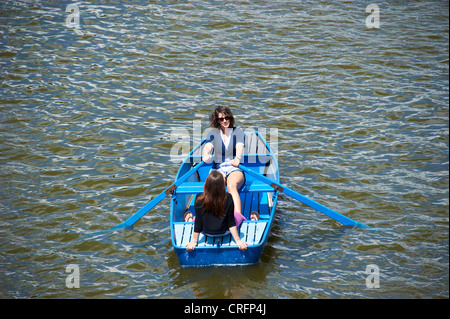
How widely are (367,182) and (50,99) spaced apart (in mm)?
7868

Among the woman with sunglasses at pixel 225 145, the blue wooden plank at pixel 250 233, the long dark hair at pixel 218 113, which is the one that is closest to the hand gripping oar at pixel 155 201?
the woman with sunglasses at pixel 225 145

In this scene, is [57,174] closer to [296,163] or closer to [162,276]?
[162,276]

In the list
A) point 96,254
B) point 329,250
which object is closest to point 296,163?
point 329,250

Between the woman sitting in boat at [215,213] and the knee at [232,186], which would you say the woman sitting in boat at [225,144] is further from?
the woman sitting in boat at [215,213]

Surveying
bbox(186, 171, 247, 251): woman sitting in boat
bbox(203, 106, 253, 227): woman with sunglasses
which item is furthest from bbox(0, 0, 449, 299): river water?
bbox(203, 106, 253, 227): woman with sunglasses

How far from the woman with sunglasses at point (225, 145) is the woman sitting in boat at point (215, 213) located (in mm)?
1282

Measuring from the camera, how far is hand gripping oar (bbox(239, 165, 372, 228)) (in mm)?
7152

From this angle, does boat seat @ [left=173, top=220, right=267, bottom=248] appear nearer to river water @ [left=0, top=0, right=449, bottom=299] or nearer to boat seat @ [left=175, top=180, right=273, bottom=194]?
river water @ [left=0, top=0, right=449, bottom=299]

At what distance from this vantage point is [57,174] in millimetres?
9359

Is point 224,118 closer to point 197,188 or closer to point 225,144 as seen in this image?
point 225,144

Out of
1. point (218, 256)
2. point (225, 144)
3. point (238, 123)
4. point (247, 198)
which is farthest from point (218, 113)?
point (238, 123)

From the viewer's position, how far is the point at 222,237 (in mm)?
6406

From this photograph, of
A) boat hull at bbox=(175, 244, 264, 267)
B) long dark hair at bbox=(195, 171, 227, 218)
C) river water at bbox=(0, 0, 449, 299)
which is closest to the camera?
long dark hair at bbox=(195, 171, 227, 218)
